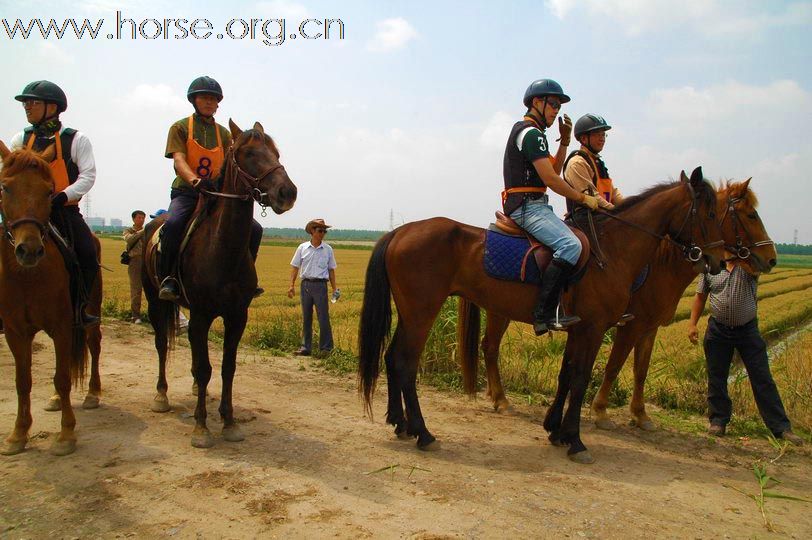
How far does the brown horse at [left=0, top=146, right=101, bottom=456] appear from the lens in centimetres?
423

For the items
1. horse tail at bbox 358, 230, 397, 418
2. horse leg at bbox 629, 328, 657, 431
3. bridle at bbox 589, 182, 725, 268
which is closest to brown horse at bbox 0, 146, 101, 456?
horse tail at bbox 358, 230, 397, 418

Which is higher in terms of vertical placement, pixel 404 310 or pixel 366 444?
pixel 404 310

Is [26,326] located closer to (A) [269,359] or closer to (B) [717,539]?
(A) [269,359]

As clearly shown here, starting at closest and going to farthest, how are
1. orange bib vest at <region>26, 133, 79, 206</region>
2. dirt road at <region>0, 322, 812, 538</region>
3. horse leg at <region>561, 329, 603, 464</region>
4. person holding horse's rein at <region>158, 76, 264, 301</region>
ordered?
dirt road at <region>0, 322, 812, 538</region> < orange bib vest at <region>26, 133, 79, 206</region> < horse leg at <region>561, 329, 603, 464</region> < person holding horse's rein at <region>158, 76, 264, 301</region>

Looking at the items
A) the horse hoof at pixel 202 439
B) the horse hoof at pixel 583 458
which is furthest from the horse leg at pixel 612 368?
the horse hoof at pixel 202 439

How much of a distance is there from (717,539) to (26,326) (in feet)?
18.1

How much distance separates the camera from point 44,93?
4941 millimetres

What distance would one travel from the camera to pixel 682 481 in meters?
4.58

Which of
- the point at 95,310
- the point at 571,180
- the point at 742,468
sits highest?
the point at 571,180

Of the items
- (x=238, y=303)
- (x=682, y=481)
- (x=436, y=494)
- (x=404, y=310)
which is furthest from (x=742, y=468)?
(x=238, y=303)

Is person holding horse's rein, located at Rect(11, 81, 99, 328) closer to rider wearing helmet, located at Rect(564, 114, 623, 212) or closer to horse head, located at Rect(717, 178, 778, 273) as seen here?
rider wearing helmet, located at Rect(564, 114, 623, 212)

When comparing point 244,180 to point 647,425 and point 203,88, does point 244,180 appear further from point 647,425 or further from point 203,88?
point 647,425

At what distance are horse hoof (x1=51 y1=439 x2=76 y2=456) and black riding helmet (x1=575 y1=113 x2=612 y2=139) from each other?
6.07 meters

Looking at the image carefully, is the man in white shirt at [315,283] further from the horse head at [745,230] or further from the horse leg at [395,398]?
the horse head at [745,230]
